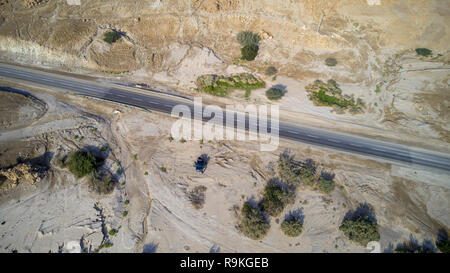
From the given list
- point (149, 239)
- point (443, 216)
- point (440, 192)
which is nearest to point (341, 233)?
point (443, 216)

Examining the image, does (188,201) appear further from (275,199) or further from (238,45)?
(238,45)

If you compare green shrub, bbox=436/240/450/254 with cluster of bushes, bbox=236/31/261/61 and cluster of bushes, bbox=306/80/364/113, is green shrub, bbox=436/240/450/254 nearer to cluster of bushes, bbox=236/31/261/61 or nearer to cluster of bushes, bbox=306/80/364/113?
cluster of bushes, bbox=306/80/364/113

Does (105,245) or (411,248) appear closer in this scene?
(411,248)

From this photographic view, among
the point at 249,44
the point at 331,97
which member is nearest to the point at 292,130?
the point at 331,97

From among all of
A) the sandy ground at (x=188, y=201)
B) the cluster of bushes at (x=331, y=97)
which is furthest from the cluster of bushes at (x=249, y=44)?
the sandy ground at (x=188, y=201)

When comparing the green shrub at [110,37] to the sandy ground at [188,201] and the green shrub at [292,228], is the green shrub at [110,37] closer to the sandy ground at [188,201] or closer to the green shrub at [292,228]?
the sandy ground at [188,201]

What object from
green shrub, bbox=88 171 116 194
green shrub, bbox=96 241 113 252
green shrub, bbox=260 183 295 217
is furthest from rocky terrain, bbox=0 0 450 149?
green shrub, bbox=96 241 113 252
